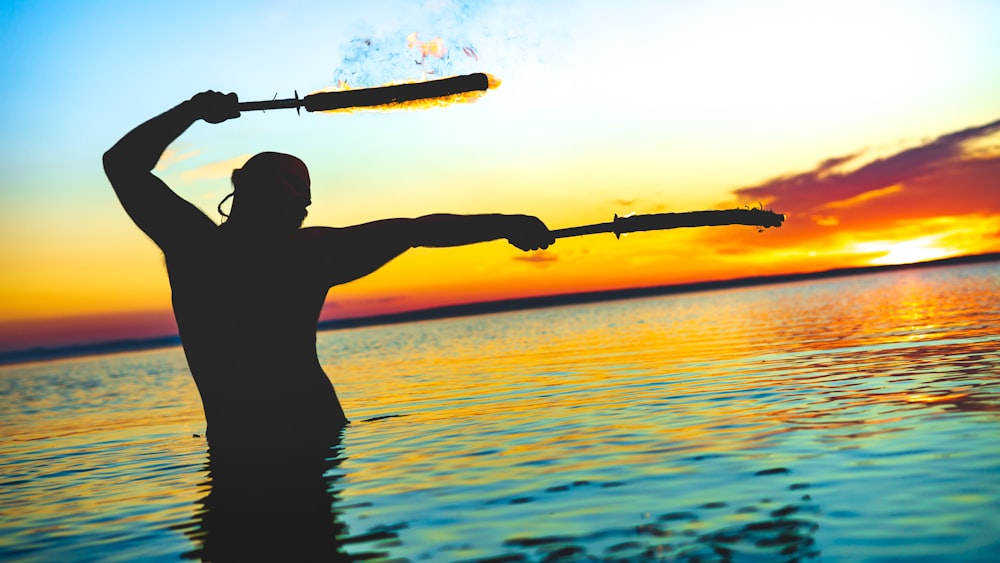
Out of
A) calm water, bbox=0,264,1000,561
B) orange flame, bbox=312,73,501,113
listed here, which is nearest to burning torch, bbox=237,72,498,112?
orange flame, bbox=312,73,501,113

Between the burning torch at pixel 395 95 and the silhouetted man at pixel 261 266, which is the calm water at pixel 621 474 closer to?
the silhouetted man at pixel 261 266

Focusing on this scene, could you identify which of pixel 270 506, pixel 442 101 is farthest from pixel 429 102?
pixel 270 506

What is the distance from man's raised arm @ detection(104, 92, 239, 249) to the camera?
7430 millimetres

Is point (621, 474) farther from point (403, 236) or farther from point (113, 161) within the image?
point (113, 161)

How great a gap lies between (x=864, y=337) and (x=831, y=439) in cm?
2282

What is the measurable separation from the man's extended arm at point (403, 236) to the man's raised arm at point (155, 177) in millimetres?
1108

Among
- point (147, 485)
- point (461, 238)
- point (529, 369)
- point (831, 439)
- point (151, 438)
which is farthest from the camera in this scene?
point (529, 369)

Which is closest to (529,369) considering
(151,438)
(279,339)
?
(151,438)

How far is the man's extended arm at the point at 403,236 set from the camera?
311 inches

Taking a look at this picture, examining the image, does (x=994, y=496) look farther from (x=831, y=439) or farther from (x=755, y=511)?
(x=831, y=439)

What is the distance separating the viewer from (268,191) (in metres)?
8.34

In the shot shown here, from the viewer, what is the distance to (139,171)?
7.46m

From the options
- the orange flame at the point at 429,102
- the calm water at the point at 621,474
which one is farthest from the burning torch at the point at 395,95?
the calm water at the point at 621,474

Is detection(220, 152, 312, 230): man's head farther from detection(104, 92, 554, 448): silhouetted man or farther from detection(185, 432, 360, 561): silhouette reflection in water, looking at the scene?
detection(185, 432, 360, 561): silhouette reflection in water
